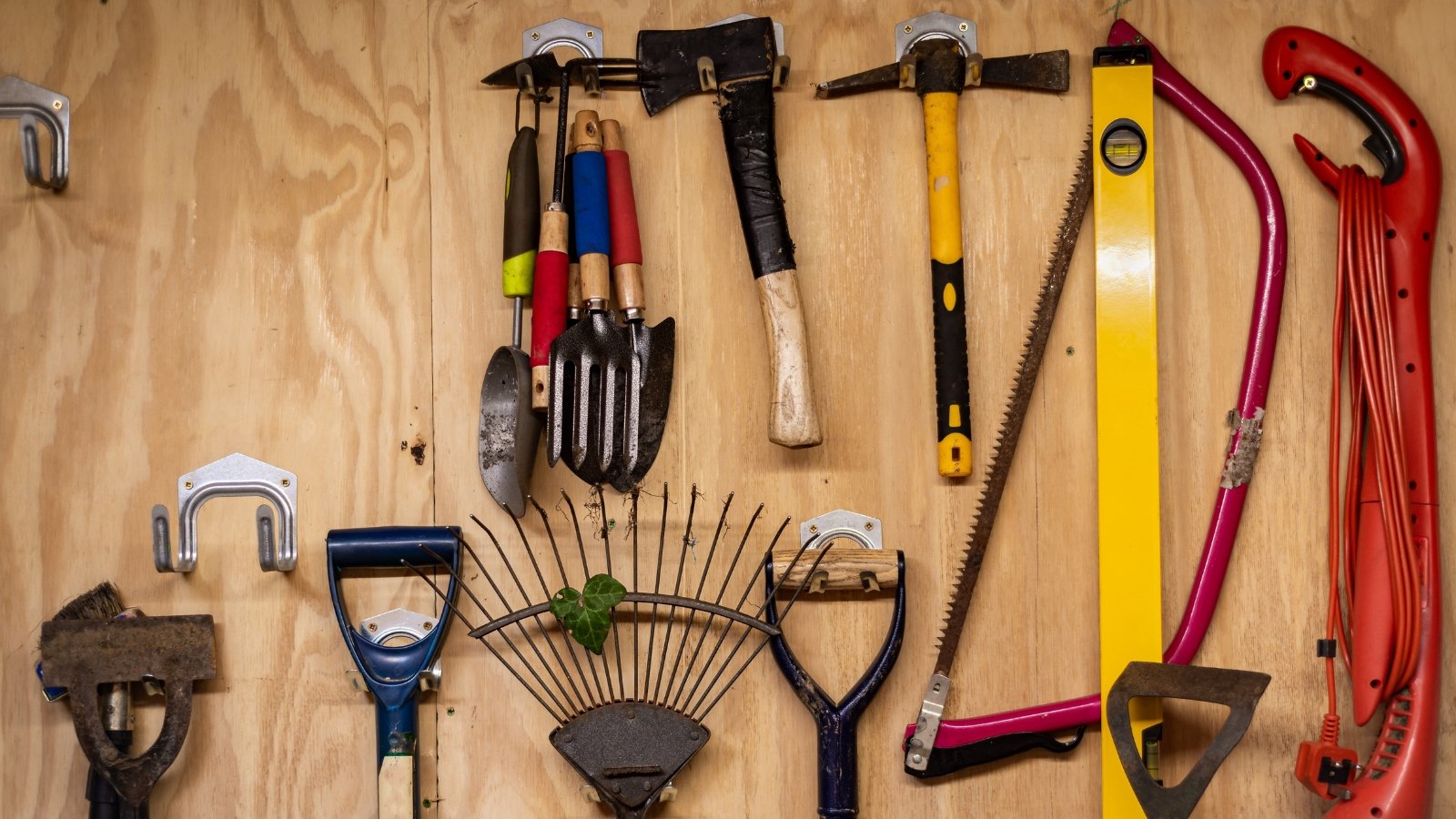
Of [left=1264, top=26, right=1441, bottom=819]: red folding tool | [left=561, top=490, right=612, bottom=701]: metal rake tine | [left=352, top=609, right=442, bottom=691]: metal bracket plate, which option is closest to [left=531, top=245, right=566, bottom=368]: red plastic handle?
[left=561, top=490, right=612, bottom=701]: metal rake tine

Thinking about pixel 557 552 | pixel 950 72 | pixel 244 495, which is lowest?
pixel 557 552

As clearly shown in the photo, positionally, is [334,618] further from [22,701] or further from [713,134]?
[713,134]

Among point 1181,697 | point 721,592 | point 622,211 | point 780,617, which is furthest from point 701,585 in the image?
point 1181,697

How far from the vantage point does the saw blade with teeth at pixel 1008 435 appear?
1.90m

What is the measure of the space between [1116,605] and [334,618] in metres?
1.27

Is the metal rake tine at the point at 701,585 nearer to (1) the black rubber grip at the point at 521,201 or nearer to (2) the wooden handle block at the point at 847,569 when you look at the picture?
(2) the wooden handle block at the point at 847,569

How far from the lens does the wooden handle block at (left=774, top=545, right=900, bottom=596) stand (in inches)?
73.5

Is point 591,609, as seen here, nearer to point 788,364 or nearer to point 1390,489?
point 788,364

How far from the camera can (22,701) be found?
1.90 metres

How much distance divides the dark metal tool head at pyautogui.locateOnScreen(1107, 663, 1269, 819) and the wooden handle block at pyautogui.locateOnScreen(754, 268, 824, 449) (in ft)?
1.95

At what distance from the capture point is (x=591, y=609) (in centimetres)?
181

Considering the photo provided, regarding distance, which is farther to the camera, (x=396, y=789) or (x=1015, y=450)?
(x=1015, y=450)

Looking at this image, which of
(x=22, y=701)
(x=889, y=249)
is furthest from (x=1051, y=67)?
(x=22, y=701)

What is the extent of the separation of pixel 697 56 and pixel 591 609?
0.92 metres
